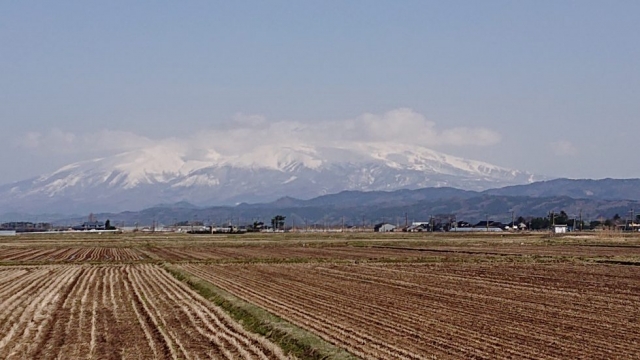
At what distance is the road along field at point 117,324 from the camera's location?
1652 centimetres

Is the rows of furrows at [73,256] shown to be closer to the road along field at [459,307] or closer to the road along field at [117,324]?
the road along field at [459,307]

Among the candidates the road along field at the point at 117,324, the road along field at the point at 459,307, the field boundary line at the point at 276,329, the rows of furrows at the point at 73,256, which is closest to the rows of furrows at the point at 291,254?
the rows of furrows at the point at 73,256

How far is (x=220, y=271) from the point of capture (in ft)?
132

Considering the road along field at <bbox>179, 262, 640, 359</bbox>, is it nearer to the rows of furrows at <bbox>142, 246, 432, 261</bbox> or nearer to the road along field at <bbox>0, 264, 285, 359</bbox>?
the road along field at <bbox>0, 264, 285, 359</bbox>

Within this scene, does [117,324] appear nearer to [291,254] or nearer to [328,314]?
[328,314]

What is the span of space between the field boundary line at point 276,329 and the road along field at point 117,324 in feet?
0.92

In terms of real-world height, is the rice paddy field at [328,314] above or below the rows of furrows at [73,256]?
below

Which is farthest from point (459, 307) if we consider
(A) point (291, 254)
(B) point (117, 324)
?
(A) point (291, 254)

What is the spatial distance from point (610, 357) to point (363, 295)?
11890 mm

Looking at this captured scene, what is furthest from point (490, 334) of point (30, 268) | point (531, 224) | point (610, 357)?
point (531, 224)

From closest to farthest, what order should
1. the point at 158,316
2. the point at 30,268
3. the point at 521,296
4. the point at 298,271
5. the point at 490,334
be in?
1. the point at 490,334
2. the point at 158,316
3. the point at 521,296
4. the point at 298,271
5. the point at 30,268

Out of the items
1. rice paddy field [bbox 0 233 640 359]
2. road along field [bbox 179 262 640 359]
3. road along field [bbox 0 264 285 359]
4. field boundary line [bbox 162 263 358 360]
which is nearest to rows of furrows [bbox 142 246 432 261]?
road along field [bbox 179 262 640 359]

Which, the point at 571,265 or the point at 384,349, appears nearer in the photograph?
the point at 384,349

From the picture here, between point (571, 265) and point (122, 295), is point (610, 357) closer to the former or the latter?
point (122, 295)
